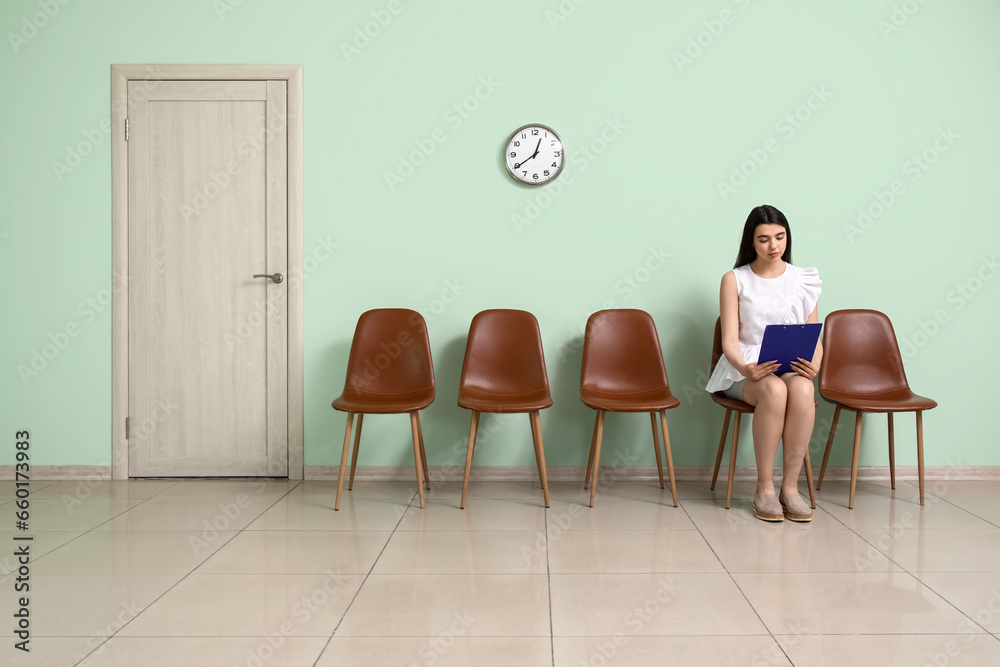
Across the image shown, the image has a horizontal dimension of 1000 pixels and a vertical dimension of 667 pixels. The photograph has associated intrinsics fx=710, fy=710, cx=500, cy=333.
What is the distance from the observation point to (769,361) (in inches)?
110

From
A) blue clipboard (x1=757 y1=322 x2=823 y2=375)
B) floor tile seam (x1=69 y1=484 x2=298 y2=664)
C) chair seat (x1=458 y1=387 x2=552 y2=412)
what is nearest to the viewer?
floor tile seam (x1=69 y1=484 x2=298 y2=664)

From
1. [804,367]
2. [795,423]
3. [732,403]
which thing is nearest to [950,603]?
[795,423]

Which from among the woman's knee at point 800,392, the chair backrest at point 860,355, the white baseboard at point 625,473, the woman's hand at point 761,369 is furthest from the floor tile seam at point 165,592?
the chair backrest at point 860,355

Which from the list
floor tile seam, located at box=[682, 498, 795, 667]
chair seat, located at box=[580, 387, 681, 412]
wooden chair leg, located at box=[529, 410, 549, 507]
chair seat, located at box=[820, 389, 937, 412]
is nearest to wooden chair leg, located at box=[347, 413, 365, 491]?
wooden chair leg, located at box=[529, 410, 549, 507]

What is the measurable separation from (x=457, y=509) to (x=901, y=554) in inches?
63.7

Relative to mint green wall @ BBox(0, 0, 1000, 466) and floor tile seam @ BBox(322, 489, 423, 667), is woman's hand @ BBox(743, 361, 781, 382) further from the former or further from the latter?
floor tile seam @ BBox(322, 489, 423, 667)

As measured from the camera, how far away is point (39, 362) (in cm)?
345

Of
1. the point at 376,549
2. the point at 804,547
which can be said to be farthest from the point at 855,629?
the point at 376,549

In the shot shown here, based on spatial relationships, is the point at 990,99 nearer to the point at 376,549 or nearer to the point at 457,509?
the point at 457,509

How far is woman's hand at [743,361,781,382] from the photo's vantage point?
2.80m

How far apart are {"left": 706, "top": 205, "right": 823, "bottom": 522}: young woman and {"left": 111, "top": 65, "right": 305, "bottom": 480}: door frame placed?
1967 mm

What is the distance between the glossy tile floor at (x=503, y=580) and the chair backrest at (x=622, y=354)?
1.67ft

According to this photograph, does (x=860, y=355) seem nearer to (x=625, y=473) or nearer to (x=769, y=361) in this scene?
(x=769, y=361)

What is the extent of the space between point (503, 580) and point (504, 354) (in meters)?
1.35
